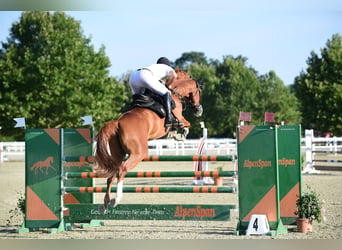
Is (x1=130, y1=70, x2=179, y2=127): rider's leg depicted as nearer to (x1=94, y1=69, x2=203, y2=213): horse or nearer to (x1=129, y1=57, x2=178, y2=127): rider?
(x1=129, y1=57, x2=178, y2=127): rider

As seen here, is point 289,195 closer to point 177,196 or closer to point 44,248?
point 44,248

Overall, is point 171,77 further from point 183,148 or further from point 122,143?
point 183,148

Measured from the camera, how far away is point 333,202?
1027cm

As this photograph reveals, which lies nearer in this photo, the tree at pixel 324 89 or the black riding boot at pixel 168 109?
the black riding boot at pixel 168 109

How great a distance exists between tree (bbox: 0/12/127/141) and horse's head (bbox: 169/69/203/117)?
2470cm

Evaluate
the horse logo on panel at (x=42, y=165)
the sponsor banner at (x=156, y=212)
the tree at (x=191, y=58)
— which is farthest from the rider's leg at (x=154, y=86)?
the tree at (x=191, y=58)

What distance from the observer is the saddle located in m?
6.88

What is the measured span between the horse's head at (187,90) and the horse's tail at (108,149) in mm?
1296

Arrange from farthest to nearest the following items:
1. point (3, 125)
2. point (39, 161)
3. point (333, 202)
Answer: point (3, 125) < point (333, 202) < point (39, 161)

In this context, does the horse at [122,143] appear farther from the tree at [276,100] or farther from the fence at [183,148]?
the tree at [276,100]

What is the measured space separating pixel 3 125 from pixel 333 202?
25.8 m

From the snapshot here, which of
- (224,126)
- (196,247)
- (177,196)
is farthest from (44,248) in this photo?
(224,126)

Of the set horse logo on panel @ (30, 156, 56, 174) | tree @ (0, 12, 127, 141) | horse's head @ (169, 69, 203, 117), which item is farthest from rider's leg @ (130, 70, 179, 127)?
tree @ (0, 12, 127, 141)

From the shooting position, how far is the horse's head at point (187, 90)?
7.51 metres
